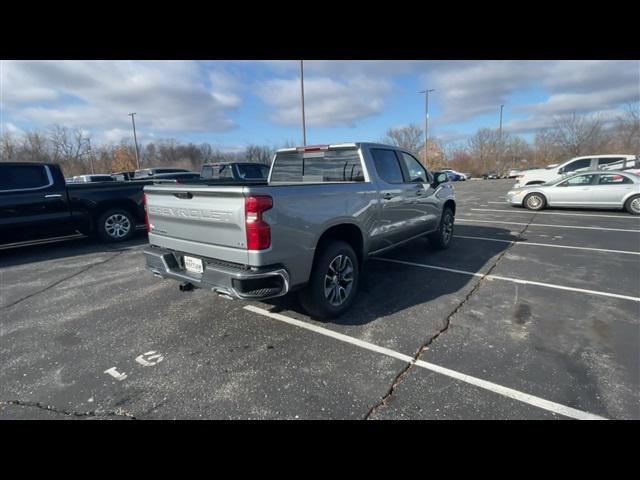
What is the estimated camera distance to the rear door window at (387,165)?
4572mm

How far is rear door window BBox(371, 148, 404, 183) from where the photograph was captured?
457 cm

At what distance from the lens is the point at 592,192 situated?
11336 mm

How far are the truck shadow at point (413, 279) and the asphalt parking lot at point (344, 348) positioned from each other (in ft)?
0.12

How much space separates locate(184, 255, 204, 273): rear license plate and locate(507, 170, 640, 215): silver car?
1326 centimetres

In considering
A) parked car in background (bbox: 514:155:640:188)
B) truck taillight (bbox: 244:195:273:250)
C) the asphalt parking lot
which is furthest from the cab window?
parked car in background (bbox: 514:155:640:188)

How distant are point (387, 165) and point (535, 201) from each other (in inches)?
415

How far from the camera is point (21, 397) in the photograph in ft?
8.39

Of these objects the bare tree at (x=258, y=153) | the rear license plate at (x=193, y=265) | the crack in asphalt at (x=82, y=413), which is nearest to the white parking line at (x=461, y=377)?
the rear license plate at (x=193, y=265)

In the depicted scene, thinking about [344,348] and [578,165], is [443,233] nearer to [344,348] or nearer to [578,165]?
[344,348]

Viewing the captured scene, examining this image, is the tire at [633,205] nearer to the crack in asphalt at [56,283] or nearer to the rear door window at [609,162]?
the rear door window at [609,162]

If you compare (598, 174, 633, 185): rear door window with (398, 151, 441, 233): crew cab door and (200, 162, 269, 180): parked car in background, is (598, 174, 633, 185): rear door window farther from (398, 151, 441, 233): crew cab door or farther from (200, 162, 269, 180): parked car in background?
(200, 162, 269, 180): parked car in background

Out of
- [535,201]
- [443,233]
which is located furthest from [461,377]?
[535,201]
